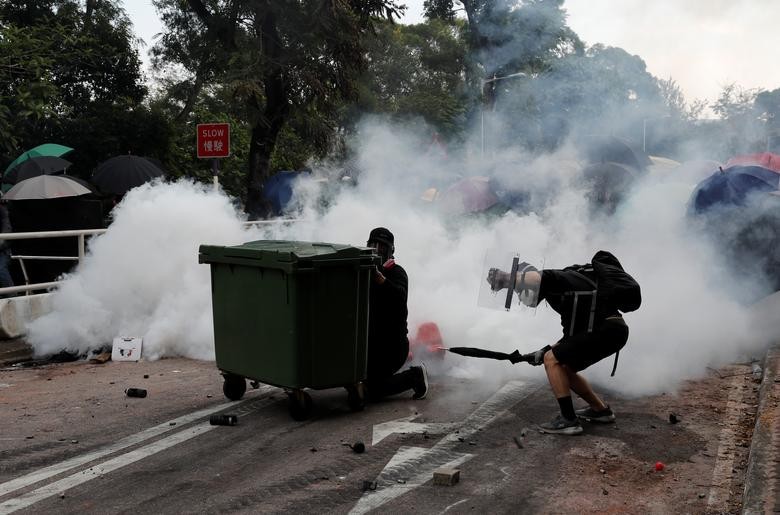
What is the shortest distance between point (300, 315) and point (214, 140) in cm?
826

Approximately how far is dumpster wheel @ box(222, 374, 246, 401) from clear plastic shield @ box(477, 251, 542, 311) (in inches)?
85.4

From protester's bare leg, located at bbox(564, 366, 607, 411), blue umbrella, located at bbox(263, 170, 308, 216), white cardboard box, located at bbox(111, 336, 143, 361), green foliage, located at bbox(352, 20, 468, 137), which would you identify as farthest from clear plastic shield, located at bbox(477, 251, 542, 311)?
green foliage, located at bbox(352, 20, 468, 137)

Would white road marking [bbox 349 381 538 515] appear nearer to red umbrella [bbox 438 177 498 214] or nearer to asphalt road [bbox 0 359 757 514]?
asphalt road [bbox 0 359 757 514]

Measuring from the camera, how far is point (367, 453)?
18.2ft

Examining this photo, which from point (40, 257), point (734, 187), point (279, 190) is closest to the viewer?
point (734, 187)

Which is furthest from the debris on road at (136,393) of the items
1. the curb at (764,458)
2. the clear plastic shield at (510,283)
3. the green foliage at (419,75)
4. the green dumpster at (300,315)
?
the green foliage at (419,75)

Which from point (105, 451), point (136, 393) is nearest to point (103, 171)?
point (136, 393)

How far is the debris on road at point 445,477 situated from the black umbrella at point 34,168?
1341 cm

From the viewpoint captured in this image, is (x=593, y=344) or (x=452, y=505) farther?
(x=593, y=344)

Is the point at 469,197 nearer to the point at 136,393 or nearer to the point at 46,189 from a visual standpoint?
the point at 46,189

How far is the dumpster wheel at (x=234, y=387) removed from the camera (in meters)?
7.00

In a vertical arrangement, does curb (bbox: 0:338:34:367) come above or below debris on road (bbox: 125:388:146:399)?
below

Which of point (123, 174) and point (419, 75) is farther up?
point (419, 75)

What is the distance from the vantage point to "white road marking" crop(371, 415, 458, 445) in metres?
6.01
